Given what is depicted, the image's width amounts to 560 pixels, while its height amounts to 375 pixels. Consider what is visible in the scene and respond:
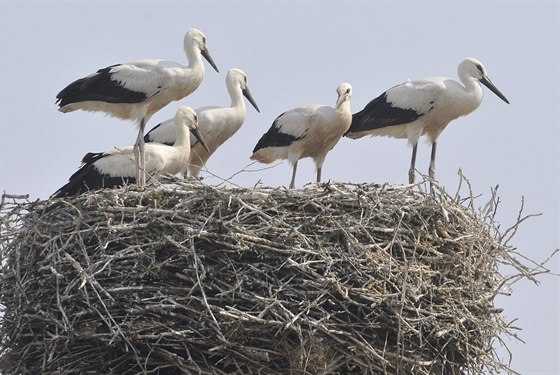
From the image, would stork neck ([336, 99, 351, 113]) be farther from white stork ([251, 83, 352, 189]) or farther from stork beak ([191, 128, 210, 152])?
stork beak ([191, 128, 210, 152])

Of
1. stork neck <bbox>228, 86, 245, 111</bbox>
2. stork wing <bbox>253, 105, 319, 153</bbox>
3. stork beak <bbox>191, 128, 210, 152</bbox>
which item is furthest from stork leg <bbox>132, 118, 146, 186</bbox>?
stork wing <bbox>253, 105, 319, 153</bbox>

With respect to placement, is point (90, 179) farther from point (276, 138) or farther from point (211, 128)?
point (276, 138)

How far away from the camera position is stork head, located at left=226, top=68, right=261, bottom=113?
578 inches

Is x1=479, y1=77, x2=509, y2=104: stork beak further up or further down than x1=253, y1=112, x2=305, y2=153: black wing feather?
further up

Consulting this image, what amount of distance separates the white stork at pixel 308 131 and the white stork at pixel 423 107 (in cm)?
26

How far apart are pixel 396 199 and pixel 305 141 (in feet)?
11.7

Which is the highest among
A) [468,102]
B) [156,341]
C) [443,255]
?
[468,102]

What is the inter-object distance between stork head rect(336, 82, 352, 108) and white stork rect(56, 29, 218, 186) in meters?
1.42

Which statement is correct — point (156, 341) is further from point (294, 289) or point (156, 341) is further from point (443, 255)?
point (443, 255)

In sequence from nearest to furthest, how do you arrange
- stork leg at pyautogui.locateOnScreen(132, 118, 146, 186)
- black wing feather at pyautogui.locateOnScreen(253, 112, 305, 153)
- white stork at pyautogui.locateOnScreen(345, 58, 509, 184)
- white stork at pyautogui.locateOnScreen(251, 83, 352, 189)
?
stork leg at pyautogui.locateOnScreen(132, 118, 146, 186), white stork at pyautogui.locateOnScreen(345, 58, 509, 184), white stork at pyautogui.locateOnScreen(251, 83, 352, 189), black wing feather at pyautogui.locateOnScreen(253, 112, 305, 153)

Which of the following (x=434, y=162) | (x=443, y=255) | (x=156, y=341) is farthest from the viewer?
(x=434, y=162)

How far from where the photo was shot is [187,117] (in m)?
13.5

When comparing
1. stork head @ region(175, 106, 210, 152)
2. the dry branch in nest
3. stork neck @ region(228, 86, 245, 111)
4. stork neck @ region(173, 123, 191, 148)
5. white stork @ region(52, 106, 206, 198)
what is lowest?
the dry branch in nest

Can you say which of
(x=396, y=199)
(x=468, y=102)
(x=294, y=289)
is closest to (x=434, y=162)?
(x=468, y=102)
